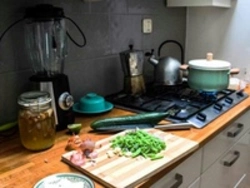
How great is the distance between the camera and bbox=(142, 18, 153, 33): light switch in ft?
5.55

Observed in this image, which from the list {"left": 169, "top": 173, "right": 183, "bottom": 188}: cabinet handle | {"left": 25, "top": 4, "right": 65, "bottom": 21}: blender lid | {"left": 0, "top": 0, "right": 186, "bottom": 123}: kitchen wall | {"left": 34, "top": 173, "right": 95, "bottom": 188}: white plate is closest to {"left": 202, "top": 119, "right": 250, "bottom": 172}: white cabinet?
{"left": 169, "top": 173, "right": 183, "bottom": 188}: cabinet handle

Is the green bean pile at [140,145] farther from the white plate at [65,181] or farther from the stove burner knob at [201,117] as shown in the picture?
the stove burner knob at [201,117]

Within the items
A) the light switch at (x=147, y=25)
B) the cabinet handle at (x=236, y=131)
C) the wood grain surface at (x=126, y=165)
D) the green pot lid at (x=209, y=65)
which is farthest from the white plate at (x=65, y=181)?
the light switch at (x=147, y=25)

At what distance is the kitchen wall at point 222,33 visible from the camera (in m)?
1.80

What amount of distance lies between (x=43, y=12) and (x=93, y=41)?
402 millimetres

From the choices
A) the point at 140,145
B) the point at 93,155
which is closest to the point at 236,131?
the point at 140,145

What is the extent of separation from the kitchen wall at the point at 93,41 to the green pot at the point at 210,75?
42cm

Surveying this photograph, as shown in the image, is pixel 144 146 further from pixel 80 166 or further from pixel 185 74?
pixel 185 74

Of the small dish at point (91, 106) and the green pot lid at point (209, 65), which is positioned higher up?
the green pot lid at point (209, 65)

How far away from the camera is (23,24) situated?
1101 millimetres

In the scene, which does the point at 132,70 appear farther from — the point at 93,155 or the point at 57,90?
the point at 93,155

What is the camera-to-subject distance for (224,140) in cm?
122

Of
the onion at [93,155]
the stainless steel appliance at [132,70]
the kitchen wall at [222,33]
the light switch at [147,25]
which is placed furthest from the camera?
the kitchen wall at [222,33]

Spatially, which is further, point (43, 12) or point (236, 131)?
point (236, 131)
